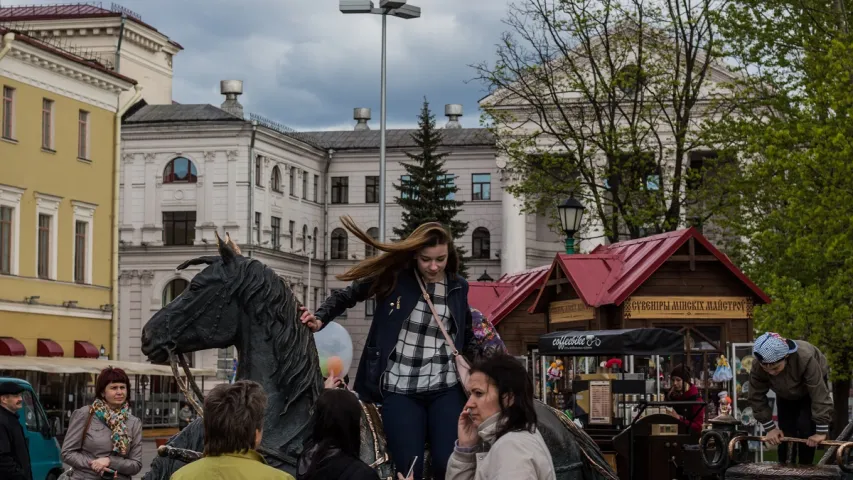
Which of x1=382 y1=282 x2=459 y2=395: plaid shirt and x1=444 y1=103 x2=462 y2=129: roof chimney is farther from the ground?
x1=444 y1=103 x2=462 y2=129: roof chimney

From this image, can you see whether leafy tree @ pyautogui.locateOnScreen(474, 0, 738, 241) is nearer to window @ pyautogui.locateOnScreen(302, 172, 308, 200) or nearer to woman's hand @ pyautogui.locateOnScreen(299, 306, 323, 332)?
woman's hand @ pyautogui.locateOnScreen(299, 306, 323, 332)

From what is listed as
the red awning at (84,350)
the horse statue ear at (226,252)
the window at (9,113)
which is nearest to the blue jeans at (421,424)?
the horse statue ear at (226,252)

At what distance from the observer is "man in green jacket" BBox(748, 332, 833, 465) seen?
1033 cm

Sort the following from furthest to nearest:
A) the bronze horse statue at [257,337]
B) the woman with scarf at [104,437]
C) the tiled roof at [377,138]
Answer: the tiled roof at [377,138] < the woman with scarf at [104,437] < the bronze horse statue at [257,337]

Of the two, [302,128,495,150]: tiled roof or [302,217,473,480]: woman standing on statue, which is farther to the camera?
[302,128,495,150]: tiled roof

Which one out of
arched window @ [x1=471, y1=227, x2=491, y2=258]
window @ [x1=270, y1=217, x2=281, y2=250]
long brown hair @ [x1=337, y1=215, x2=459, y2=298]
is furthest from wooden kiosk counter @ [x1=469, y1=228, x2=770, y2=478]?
arched window @ [x1=471, y1=227, x2=491, y2=258]

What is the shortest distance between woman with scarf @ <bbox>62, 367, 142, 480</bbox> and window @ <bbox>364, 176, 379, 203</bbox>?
9395cm

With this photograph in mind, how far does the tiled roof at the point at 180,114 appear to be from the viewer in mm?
93688

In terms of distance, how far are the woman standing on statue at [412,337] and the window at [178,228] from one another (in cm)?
8857

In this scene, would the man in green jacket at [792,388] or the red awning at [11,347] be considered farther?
the red awning at [11,347]

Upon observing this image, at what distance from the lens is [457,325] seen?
7.60 m

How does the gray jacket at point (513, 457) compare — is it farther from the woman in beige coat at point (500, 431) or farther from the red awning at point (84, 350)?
the red awning at point (84, 350)

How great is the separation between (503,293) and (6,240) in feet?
78.9

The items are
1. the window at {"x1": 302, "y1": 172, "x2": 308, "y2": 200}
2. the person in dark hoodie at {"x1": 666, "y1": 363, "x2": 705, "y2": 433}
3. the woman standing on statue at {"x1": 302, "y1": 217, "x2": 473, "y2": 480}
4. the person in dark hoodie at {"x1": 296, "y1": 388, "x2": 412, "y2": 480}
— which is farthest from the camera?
the window at {"x1": 302, "y1": 172, "x2": 308, "y2": 200}
